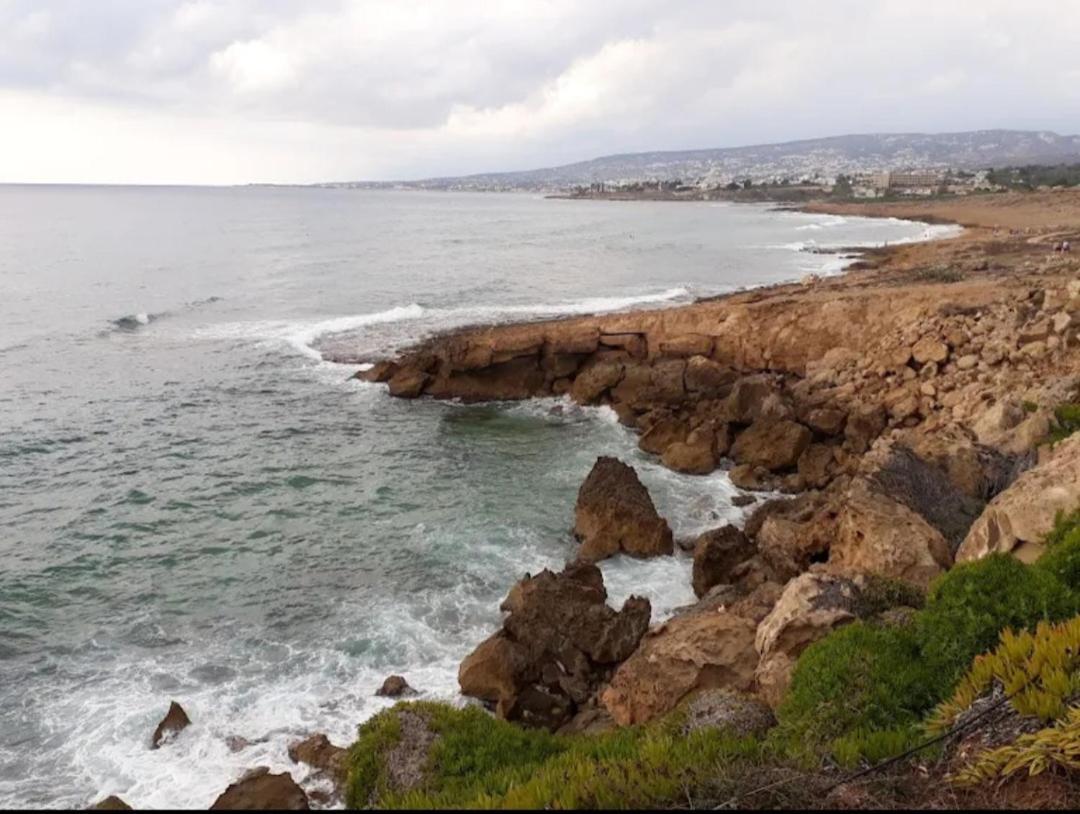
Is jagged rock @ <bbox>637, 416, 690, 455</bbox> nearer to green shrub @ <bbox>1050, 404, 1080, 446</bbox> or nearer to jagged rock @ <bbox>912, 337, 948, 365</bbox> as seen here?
jagged rock @ <bbox>912, 337, 948, 365</bbox>

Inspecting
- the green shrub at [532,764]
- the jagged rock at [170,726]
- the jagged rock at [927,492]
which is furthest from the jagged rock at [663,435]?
the jagged rock at [170,726]

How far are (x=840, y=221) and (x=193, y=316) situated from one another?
3821 inches

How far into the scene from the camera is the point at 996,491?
637 inches

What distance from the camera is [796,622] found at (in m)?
10.3

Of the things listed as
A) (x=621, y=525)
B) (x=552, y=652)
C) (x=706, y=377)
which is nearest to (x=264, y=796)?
(x=552, y=652)

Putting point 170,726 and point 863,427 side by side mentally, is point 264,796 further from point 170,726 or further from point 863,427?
point 863,427

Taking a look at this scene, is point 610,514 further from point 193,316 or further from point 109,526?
point 193,316

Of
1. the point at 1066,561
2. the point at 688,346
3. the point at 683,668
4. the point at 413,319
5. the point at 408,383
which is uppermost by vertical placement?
the point at 1066,561

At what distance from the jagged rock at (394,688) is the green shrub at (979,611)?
26.7 ft

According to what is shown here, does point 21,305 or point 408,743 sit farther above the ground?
point 21,305

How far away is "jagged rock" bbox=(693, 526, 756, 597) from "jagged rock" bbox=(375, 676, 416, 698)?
6.29 meters

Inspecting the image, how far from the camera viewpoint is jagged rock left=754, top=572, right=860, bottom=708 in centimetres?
977

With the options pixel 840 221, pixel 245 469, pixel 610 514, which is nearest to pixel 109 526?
pixel 245 469

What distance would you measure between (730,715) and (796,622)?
236 centimetres
